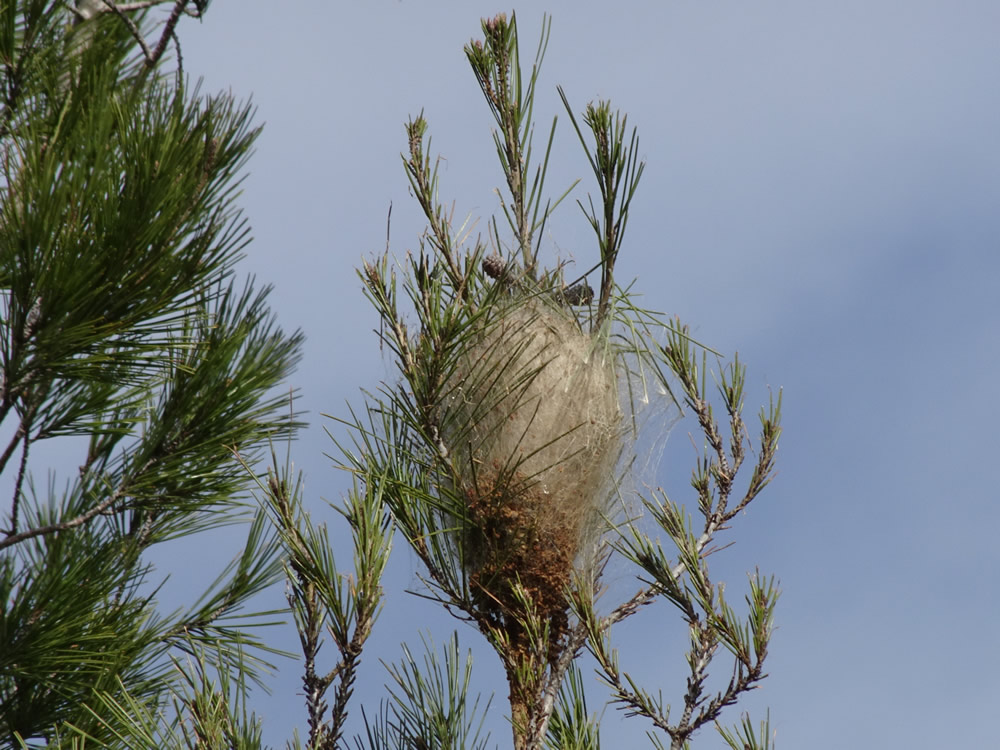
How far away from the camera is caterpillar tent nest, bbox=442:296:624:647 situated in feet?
6.38

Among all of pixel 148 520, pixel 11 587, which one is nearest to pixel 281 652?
pixel 148 520

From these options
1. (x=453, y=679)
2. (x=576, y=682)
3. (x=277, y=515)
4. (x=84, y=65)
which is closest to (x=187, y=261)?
(x=84, y=65)

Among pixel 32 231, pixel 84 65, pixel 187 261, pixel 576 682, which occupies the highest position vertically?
pixel 84 65

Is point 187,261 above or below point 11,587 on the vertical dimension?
above

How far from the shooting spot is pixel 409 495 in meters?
1.98

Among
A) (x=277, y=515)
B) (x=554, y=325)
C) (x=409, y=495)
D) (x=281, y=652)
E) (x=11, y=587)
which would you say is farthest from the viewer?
(x=281, y=652)

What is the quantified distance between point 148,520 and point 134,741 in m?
1.05

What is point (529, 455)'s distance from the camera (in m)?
1.88

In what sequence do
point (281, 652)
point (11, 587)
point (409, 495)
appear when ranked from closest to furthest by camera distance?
1. point (409, 495)
2. point (11, 587)
3. point (281, 652)

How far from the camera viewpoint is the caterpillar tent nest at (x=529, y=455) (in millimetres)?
1943

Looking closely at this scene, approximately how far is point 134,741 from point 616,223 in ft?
4.27

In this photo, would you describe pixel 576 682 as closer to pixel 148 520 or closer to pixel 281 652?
pixel 281 652

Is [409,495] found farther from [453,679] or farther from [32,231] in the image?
[32,231]

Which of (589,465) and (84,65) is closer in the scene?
(589,465)
